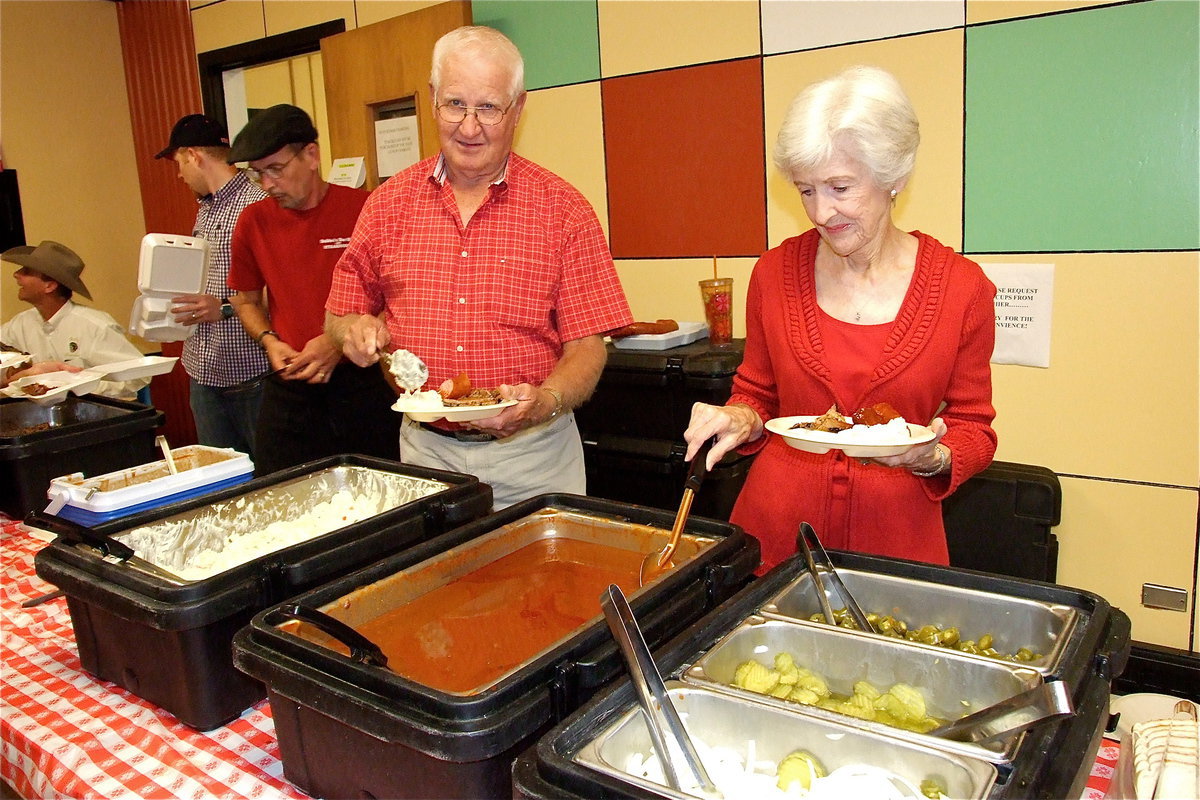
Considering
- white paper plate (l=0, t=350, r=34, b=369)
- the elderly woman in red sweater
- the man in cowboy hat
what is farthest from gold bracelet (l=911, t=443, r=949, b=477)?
the man in cowboy hat

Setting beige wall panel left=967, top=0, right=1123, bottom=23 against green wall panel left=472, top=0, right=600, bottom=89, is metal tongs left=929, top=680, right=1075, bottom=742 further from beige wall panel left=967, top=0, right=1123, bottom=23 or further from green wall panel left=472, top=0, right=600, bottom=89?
green wall panel left=472, top=0, right=600, bottom=89

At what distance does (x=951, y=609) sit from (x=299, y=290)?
8.04ft

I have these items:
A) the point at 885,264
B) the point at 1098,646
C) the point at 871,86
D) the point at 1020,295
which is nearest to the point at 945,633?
the point at 1098,646

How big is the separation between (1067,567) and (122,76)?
6063 millimetres

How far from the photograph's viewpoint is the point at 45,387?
112 inches

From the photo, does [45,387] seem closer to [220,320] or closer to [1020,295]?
[220,320]

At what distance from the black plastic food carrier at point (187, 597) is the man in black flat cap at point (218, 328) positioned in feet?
5.92

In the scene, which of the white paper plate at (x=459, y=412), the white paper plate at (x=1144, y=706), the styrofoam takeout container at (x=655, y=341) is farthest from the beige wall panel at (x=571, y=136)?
the white paper plate at (x=1144, y=706)

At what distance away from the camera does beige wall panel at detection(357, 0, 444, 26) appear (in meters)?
3.98

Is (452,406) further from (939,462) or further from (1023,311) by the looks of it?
(1023,311)

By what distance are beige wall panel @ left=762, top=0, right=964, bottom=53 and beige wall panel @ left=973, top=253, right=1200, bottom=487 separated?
75 centimetres

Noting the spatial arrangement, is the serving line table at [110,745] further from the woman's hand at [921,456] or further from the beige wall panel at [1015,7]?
the beige wall panel at [1015,7]

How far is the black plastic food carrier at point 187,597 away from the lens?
4.26 ft

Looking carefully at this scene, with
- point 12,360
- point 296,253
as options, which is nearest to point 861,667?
point 296,253
